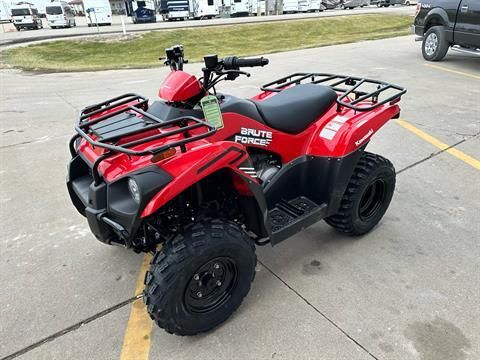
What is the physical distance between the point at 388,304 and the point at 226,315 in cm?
105

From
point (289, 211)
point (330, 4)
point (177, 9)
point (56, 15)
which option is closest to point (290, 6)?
point (330, 4)

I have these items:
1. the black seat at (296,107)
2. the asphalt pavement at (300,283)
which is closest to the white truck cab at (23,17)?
the asphalt pavement at (300,283)

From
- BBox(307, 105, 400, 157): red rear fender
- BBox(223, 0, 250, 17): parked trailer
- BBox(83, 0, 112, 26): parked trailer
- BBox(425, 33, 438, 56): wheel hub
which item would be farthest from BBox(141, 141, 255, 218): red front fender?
BBox(223, 0, 250, 17): parked trailer

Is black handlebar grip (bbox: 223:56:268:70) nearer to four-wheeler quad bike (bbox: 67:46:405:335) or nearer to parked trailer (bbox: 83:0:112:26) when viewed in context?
four-wheeler quad bike (bbox: 67:46:405:335)

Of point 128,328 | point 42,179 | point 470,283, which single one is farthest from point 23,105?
point 470,283

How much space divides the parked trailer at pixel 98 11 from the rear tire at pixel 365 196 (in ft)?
107

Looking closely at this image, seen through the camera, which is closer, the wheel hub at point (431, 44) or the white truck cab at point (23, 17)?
the wheel hub at point (431, 44)

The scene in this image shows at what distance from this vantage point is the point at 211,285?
2.27 meters

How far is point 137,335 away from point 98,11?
110 feet

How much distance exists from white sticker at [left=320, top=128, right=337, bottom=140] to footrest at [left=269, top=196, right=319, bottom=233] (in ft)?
1.61

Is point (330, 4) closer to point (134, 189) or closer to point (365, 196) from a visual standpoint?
point (365, 196)

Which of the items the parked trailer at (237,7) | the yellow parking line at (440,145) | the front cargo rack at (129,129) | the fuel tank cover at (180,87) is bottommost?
the parked trailer at (237,7)

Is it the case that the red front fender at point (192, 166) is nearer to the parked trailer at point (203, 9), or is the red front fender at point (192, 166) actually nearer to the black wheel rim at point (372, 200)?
the black wheel rim at point (372, 200)

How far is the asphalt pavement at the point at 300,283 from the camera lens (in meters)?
2.20
